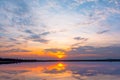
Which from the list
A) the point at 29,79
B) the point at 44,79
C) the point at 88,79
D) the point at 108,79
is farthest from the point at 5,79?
the point at 108,79

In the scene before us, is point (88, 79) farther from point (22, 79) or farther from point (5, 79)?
point (5, 79)

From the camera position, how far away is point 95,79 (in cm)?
2523

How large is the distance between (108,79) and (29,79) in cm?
798

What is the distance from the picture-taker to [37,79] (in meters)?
24.8

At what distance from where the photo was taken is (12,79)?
25.1m

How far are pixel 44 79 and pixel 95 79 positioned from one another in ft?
17.0

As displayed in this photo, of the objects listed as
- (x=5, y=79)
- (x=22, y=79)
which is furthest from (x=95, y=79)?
(x=5, y=79)

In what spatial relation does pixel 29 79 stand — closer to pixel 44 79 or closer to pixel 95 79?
pixel 44 79

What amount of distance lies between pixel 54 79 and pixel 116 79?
6.34 m

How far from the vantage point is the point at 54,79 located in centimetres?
2477

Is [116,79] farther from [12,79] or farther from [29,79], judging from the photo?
[12,79]

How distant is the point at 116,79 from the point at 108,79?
0.86 m

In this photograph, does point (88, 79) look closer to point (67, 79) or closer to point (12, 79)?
point (67, 79)

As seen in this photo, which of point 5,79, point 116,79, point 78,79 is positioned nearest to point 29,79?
point 5,79
